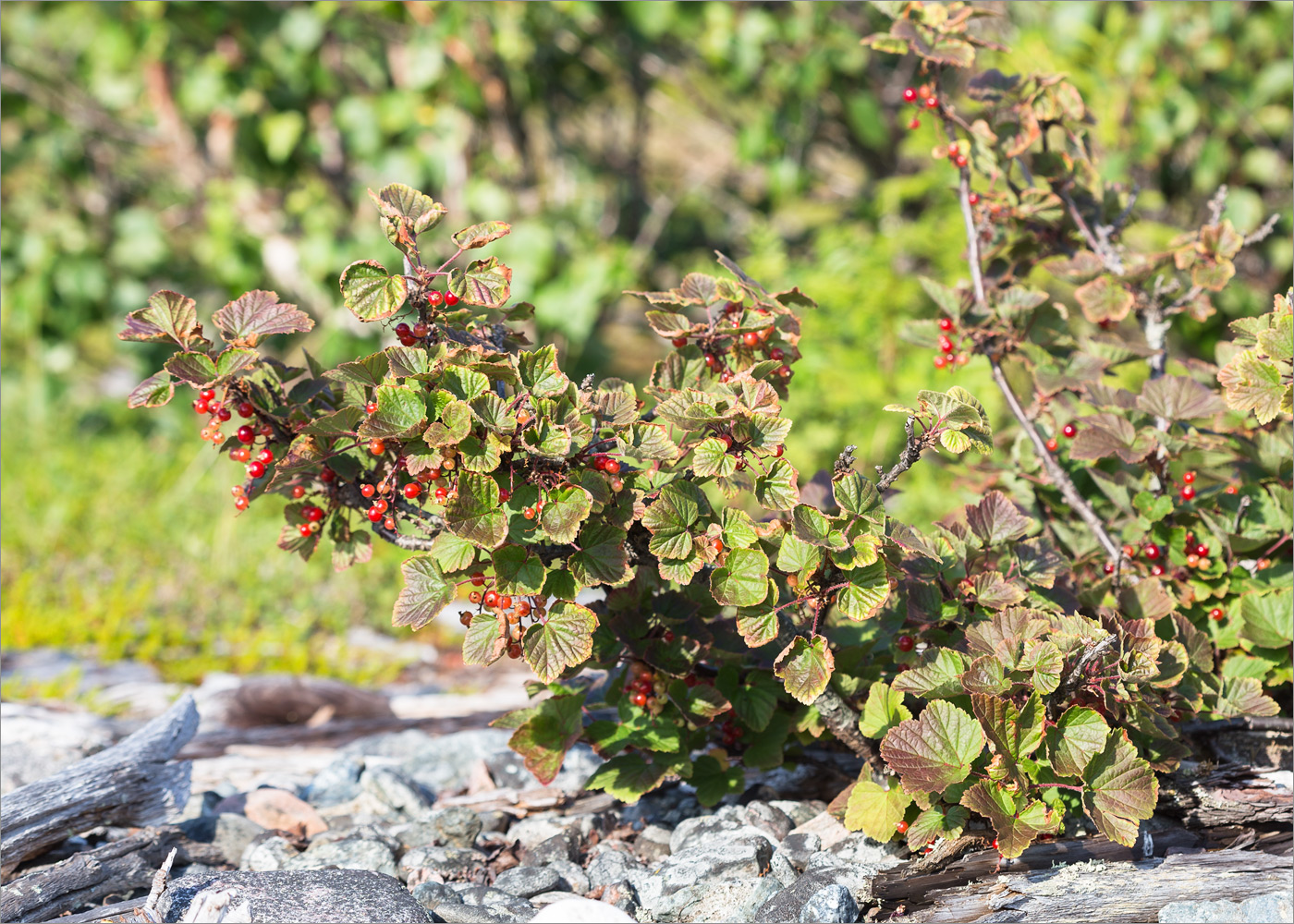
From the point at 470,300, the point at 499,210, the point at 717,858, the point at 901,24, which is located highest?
the point at 499,210

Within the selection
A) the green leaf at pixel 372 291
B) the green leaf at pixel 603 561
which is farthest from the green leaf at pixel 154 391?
the green leaf at pixel 603 561

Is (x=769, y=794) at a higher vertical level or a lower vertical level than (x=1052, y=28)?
lower

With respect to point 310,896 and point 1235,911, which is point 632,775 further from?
point 1235,911

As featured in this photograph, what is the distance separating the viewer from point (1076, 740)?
1527 millimetres

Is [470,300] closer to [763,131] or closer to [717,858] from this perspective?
[717,858]

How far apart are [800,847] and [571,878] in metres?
0.40

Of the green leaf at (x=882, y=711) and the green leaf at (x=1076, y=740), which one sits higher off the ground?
the green leaf at (x=882, y=711)

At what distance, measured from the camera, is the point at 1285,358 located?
63.4 inches

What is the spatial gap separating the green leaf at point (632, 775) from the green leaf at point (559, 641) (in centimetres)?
43

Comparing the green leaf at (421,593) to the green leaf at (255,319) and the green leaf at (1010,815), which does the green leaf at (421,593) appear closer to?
the green leaf at (255,319)

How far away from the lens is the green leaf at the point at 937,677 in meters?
1.62

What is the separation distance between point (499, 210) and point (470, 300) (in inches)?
149

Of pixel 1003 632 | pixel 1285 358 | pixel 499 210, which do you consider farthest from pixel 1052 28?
pixel 1003 632

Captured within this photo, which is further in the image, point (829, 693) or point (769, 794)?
point (769, 794)
